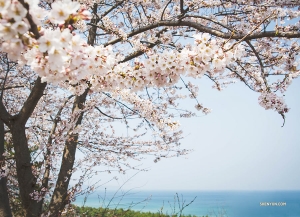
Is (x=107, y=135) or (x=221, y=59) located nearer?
(x=221, y=59)

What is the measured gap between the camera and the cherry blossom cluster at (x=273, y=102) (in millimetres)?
2871

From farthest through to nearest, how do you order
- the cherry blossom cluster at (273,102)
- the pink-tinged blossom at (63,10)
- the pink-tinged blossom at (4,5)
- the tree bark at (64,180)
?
the tree bark at (64,180) → the cherry blossom cluster at (273,102) → the pink-tinged blossom at (63,10) → the pink-tinged blossom at (4,5)

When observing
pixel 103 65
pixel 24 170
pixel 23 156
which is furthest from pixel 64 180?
pixel 103 65

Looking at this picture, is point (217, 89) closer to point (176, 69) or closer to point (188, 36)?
point (188, 36)

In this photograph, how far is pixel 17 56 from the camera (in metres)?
1.25

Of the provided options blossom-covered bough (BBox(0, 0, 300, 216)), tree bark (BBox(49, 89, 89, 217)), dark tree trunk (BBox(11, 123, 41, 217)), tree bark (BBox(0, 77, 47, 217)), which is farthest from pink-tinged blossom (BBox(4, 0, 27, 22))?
tree bark (BBox(49, 89, 89, 217))

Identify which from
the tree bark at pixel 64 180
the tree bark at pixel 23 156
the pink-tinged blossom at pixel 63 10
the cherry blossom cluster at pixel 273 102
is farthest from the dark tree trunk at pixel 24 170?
the cherry blossom cluster at pixel 273 102

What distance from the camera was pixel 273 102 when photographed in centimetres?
291

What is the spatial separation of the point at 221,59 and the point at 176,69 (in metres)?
0.33

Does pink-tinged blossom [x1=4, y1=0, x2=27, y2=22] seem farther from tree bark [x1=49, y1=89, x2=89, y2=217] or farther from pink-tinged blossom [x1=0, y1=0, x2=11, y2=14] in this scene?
tree bark [x1=49, y1=89, x2=89, y2=217]

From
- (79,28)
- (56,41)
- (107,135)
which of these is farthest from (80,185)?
(56,41)

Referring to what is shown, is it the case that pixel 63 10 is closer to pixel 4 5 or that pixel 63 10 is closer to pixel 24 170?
pixel 4 5

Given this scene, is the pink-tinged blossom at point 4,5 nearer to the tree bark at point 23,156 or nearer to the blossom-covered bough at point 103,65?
the blossom-covered bough at point 103,65

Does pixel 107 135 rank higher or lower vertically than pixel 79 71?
higher
